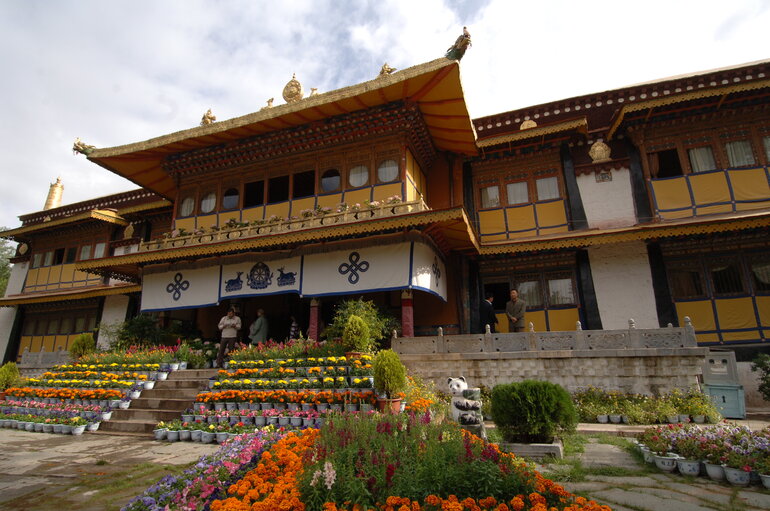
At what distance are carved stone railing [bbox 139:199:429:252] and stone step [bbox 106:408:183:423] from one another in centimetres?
542

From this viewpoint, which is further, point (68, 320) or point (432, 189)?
point (68, 320)

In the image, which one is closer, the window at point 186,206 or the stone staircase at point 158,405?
the stone staircase at point 158,405

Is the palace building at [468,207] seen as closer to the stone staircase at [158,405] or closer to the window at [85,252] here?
the stone staircase at [158,405]

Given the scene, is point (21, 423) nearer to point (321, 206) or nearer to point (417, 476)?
point (321, 206)

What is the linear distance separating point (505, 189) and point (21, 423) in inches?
572

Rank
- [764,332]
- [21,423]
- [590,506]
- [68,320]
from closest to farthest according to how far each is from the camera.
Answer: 1. [590,506]
2. [21,423]
3. [764,332]
4. [68,320]

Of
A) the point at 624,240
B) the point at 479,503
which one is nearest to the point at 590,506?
the point at 479,503

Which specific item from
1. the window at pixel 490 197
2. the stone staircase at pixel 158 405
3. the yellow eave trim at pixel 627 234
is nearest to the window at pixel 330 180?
the window at pixel 490 197

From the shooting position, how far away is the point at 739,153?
1248 cm

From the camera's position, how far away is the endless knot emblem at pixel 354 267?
39.4 ft

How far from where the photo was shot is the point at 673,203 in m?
12.7

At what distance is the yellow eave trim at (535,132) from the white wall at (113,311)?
1672 cm

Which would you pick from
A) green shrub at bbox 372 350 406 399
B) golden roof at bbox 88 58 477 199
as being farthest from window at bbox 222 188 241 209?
green shrub at bbox 372 350 406 399

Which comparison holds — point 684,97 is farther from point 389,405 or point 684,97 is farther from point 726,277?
point 389,405
